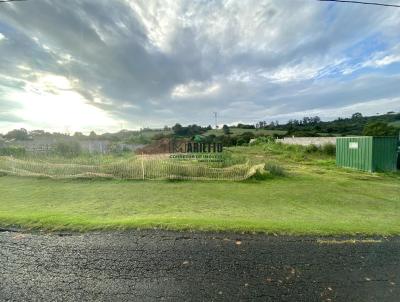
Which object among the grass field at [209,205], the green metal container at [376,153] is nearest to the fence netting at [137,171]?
the grass field at [209,205]

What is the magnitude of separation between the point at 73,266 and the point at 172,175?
8521 millimetres

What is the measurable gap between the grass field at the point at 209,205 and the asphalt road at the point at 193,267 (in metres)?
0.50

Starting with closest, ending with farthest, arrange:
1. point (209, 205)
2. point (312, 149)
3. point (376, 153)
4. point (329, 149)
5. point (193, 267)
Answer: point (193, 267), point (209, 205), point (376, 153), point (329, 149), point (312, 149)

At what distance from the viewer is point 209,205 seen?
7.25 meters

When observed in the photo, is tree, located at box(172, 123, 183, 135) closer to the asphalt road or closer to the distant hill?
the distant hill

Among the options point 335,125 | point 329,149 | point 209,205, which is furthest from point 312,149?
point 335,125

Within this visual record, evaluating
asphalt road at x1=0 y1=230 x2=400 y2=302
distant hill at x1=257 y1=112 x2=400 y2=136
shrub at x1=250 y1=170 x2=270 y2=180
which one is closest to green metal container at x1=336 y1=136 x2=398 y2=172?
shrub at x1=250 y1=170 x2=270 y2=180

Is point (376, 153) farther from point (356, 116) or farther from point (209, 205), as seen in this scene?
point (356, 116)

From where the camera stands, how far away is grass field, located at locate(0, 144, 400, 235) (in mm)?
4766

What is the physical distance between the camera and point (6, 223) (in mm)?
4750

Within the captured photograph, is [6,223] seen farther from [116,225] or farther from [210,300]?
[210,300]

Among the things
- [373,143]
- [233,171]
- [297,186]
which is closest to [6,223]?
[233,171]

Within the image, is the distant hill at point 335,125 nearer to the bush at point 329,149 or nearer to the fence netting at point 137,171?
the bush at point 329,149

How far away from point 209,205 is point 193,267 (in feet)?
13.2
